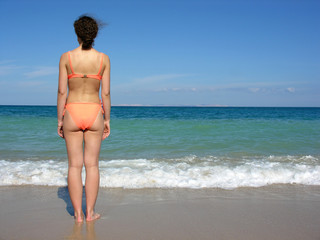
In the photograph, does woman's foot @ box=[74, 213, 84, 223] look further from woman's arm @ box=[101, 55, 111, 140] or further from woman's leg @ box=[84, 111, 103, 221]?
woman's arm @ box=[101, 55, 111, 140]

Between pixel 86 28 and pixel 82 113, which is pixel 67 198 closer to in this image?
pixel 82 113

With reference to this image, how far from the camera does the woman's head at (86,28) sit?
2.92 metres

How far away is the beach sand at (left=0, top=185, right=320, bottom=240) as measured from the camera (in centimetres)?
297

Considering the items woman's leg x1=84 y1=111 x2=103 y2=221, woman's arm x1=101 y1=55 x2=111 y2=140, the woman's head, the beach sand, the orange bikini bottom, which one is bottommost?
the beach sand

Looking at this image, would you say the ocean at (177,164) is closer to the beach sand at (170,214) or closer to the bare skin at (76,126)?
the beach sand at (170,214)

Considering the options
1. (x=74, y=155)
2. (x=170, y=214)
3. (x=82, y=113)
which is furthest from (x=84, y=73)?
(x=170, y=214)

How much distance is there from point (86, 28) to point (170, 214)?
239 cm

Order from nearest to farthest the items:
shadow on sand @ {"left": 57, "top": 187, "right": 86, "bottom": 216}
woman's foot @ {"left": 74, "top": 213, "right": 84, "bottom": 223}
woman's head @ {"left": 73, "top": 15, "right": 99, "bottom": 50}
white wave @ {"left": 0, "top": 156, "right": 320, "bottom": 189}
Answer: woman's head @ {"left": 73, "top": 15, "right": 99, "bottom": 50} → woman's foot @ {"left": 74, "top": 213, "right": 84, "bottom": 223} → shadow on sand @ {"left": 57, "top": 187, "right": 86, "bottom": 216} → white wave @ {"left": 0, "top": 156, "right": 320, "bottom": 189}

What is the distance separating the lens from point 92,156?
3.19 meters

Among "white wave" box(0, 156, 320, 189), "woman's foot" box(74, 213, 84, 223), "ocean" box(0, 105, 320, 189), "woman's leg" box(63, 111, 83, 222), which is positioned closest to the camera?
"woman's leg" box(63, 111, 83, 222)

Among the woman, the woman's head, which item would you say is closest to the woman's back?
the woman

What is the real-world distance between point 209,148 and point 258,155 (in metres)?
1.64

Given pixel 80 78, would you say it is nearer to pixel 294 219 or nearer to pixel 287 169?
pixel 294 219

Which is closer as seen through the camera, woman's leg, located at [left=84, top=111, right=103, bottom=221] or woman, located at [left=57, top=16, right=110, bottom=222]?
woman, located at [left=57, top=16, right=110, bottom=222]
